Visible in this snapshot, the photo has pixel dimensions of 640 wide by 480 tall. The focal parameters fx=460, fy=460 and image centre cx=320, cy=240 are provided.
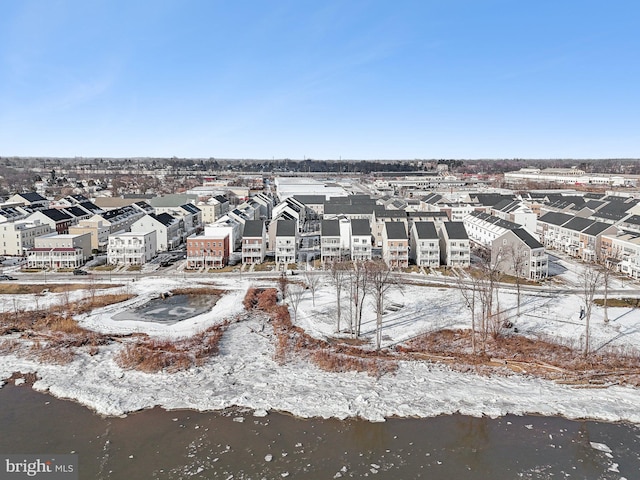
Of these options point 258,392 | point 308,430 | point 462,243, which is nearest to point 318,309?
point 258,392

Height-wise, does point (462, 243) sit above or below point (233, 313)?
above

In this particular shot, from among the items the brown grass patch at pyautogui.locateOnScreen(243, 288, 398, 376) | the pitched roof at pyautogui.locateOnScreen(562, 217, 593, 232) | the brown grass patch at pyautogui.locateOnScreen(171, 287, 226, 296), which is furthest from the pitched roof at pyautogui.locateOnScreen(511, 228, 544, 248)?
the brown grass patch at pyautogui.locateOnScreen(171, 287, 226, 296)

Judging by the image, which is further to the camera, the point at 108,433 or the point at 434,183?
the point at 434,183

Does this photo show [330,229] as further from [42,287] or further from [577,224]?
[577,224]

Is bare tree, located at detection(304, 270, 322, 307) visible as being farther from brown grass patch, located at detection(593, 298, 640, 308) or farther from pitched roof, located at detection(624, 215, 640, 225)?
pitched roof, located at detection(624, 215, 640, 225)

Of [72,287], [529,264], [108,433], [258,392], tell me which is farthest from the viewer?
[529,264]

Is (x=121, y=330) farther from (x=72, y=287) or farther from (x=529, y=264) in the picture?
(x=529, y=264)

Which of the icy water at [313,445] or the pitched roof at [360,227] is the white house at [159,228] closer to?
the pitched roof at [360,227]
